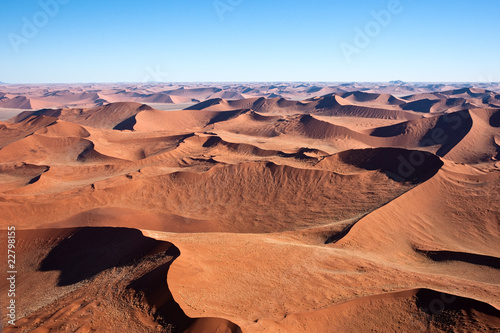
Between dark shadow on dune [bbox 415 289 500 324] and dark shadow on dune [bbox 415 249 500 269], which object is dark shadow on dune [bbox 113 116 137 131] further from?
dark shadow on dune [bbox 415 289 500 324]

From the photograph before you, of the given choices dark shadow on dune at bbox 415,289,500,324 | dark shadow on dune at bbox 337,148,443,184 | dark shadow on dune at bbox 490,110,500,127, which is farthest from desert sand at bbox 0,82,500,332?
dark shadow on dune at bbox 490,110,500,127

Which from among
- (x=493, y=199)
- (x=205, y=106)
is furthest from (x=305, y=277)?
(x=205, y=106)

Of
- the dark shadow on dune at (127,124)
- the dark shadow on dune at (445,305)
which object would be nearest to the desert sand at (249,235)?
the dark shadow on dune at (445,305)

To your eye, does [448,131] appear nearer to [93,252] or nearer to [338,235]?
[338,235]

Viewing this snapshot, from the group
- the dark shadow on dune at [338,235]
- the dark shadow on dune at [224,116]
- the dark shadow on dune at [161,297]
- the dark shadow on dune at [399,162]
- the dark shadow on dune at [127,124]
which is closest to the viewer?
the dark shadow on dune at [161,297]

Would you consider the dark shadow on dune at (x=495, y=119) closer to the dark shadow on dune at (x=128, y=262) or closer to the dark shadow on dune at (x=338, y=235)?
the dark shadow on dune at (x=338, y=235)

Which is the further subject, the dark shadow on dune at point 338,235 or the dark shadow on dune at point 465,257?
the dark shadow on dune at point 338,235
